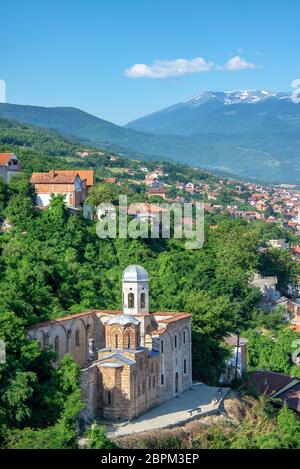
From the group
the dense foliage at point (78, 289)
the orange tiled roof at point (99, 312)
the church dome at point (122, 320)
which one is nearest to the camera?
the dense foliage at point (78, 289)

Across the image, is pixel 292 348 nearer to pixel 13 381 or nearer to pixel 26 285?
pixel 26 285

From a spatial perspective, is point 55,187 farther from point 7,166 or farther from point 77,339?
point 77,339

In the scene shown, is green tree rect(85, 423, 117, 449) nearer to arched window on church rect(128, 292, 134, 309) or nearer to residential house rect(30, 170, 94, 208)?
arched window on church rect(128, 292, 134, 309)

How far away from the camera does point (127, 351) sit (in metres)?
23.3

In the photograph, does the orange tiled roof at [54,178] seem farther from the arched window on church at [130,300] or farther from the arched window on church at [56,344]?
the arched window on church at [56,344]

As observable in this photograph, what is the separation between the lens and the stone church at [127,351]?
22.9m

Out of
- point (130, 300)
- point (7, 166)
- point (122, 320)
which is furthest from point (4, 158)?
point (122, 320)

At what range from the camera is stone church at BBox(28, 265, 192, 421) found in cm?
2286

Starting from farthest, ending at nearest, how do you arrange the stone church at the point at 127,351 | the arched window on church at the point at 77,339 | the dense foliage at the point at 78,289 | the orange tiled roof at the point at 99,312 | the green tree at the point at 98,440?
the arched window on church at the point at 77,339 → the orange tiled roof at the point at 99,312 → the stone church at the point at 127,351 → the dense foliage at the point at 78,289 → the green tree at the point at 98,440

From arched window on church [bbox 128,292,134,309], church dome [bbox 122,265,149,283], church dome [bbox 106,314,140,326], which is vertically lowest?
church dome [bbox 106,314,140,326]

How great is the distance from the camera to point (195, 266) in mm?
41125

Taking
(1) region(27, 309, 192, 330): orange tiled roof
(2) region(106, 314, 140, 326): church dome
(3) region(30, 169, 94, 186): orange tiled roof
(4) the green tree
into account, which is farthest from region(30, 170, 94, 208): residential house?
(4) the green tree

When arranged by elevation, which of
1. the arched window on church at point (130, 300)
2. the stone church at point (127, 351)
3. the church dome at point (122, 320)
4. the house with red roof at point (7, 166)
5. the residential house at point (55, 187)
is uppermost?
the house with red roof at point (7, 166)

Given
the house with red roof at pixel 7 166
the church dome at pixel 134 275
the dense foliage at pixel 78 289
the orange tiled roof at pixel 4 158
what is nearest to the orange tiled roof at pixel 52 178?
the dense foliage at pixel 78 289
